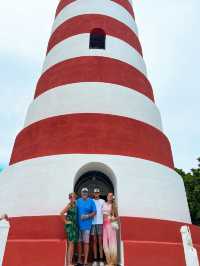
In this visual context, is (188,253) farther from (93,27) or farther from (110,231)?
(93,27)

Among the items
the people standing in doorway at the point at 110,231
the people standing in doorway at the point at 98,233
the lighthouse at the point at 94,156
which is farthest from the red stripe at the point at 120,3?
the people standing in doorway at the point at 98,233

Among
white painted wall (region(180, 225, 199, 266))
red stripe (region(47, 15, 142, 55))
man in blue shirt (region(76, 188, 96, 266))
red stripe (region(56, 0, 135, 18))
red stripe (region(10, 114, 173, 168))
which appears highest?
red stripe (region(56, 0, 135, 18))

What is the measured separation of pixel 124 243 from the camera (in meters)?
5.29

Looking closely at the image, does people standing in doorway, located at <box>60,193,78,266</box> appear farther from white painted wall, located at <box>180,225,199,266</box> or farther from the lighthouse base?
white painted wall, located at <box>180,225,199,266</box>

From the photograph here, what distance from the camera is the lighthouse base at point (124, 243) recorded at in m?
5.13

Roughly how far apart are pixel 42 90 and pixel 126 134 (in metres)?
3.36

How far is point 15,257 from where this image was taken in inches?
204

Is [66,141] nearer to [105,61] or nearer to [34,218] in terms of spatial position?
[34,218]

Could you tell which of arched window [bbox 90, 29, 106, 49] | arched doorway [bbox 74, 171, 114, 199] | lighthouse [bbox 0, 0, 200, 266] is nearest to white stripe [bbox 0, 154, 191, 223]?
lighthouse [bbox 0, 0, 200, 266]

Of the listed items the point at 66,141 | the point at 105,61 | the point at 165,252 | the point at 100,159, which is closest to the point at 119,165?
the point at 100,159

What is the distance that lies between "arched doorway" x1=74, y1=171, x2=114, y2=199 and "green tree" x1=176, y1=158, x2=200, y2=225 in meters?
9.94

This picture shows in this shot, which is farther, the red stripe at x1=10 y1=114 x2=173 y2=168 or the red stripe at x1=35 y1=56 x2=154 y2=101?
the red stripe at x1=35 y1=56 x2=154 y2=101

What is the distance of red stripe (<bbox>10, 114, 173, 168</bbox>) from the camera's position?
280 inches

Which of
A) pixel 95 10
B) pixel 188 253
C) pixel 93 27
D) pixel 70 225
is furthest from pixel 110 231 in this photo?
pixel 95 10
